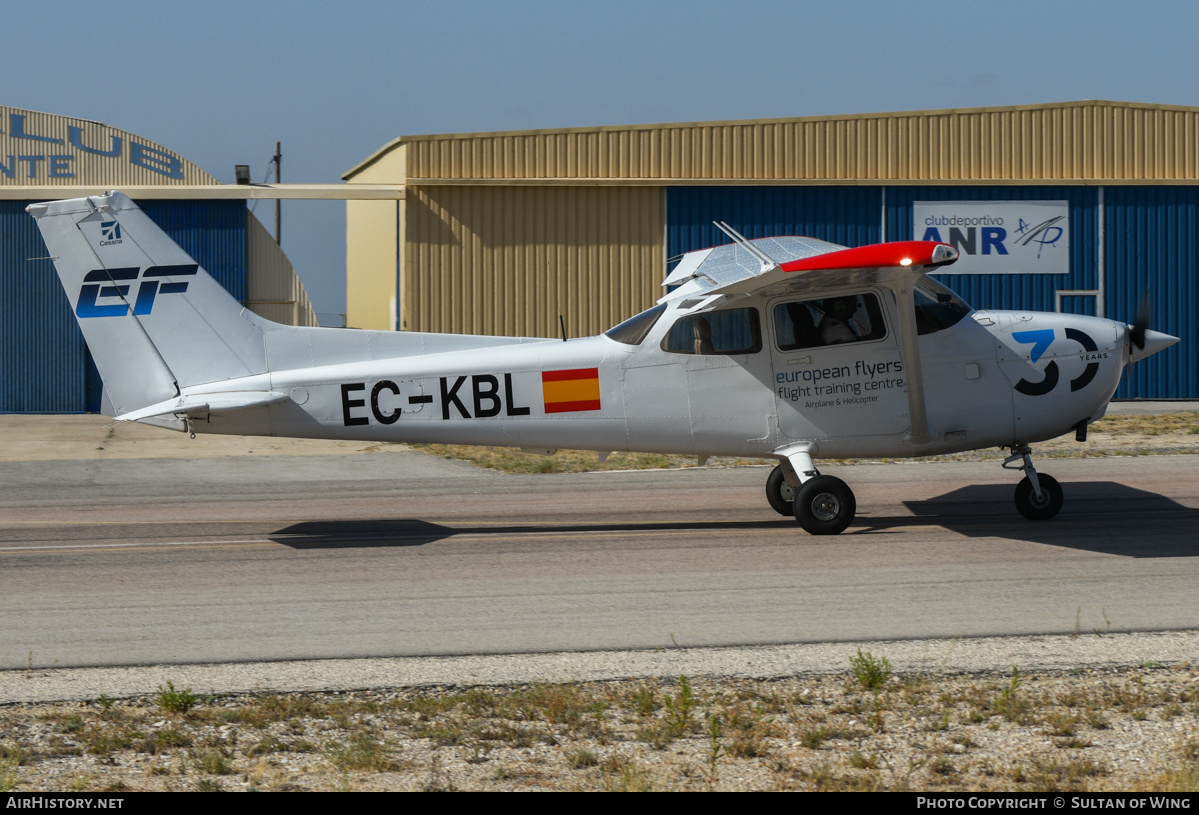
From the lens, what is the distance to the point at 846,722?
5660 millimetres

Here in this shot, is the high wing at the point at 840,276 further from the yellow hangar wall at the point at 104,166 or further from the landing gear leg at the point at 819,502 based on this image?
the yellow hangar wall at the point at 104,166

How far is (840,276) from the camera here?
32.9 feet

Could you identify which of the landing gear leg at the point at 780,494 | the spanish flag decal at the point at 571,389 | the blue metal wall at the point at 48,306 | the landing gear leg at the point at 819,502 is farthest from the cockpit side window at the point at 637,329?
the blue metal wall at the point at 48,306

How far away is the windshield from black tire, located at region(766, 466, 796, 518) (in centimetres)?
211

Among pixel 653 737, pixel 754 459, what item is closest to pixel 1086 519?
pixel 754 459

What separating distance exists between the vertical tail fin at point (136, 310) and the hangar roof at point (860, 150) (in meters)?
15.6

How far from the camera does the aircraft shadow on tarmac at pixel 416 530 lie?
10.8 meters

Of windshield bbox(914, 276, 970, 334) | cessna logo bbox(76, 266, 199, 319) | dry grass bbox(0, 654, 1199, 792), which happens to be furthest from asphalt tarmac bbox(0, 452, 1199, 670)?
cessna logo bbox(76, 266, 199, 319)

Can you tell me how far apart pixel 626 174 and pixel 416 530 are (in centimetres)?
1616

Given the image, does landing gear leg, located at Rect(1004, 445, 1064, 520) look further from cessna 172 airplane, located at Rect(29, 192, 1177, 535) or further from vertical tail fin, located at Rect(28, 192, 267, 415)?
vertical tail fin, located at Rect(28, 192, 267, 415)

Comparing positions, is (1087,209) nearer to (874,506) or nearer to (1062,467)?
(1062,467)

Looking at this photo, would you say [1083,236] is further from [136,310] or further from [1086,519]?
[136,310]

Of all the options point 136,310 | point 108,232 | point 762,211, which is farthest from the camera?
point 762,211

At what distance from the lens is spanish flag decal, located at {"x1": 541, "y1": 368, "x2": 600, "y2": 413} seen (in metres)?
10.6
